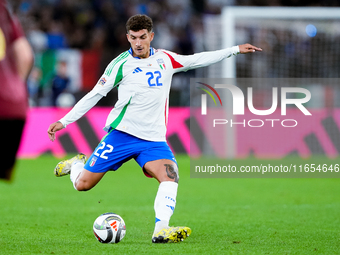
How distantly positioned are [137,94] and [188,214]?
8.45 feet

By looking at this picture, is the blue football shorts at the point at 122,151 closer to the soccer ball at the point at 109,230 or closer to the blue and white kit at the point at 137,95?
the blue and white kit at the point at 137,95

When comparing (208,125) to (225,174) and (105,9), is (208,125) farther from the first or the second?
(105,9)

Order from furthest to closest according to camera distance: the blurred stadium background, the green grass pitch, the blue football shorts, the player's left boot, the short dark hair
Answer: the blurred stadium background → the blue football shorts → the short dark hair → the player's left boot → the green grass pitch

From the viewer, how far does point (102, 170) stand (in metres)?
6.19

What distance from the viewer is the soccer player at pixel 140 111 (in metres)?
5.96

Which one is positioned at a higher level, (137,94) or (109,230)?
(137,94)

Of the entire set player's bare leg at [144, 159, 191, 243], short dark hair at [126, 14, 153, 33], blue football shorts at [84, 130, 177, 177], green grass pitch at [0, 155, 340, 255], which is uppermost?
short dark hair at [126, 14, 153, 33]

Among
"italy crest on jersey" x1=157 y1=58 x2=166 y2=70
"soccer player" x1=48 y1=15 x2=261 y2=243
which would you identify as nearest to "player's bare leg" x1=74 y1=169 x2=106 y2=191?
"soccer player" x1=48 y1=15 x2=261 y2=243

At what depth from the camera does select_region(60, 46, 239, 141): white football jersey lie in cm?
602

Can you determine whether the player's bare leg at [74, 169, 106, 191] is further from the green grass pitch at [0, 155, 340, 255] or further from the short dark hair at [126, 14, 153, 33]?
the short dark hair at [126, 14, 153, 33]

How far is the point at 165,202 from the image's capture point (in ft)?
19.3

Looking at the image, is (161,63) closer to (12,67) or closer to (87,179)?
(87,179)

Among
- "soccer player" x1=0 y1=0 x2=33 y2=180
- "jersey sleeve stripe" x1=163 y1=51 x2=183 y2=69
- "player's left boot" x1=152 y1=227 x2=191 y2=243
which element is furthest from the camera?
"jersey sleeve stripe" x1=163 y1=51 x2=183 y2=69

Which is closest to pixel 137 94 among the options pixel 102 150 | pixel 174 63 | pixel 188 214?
pixel 174 63
